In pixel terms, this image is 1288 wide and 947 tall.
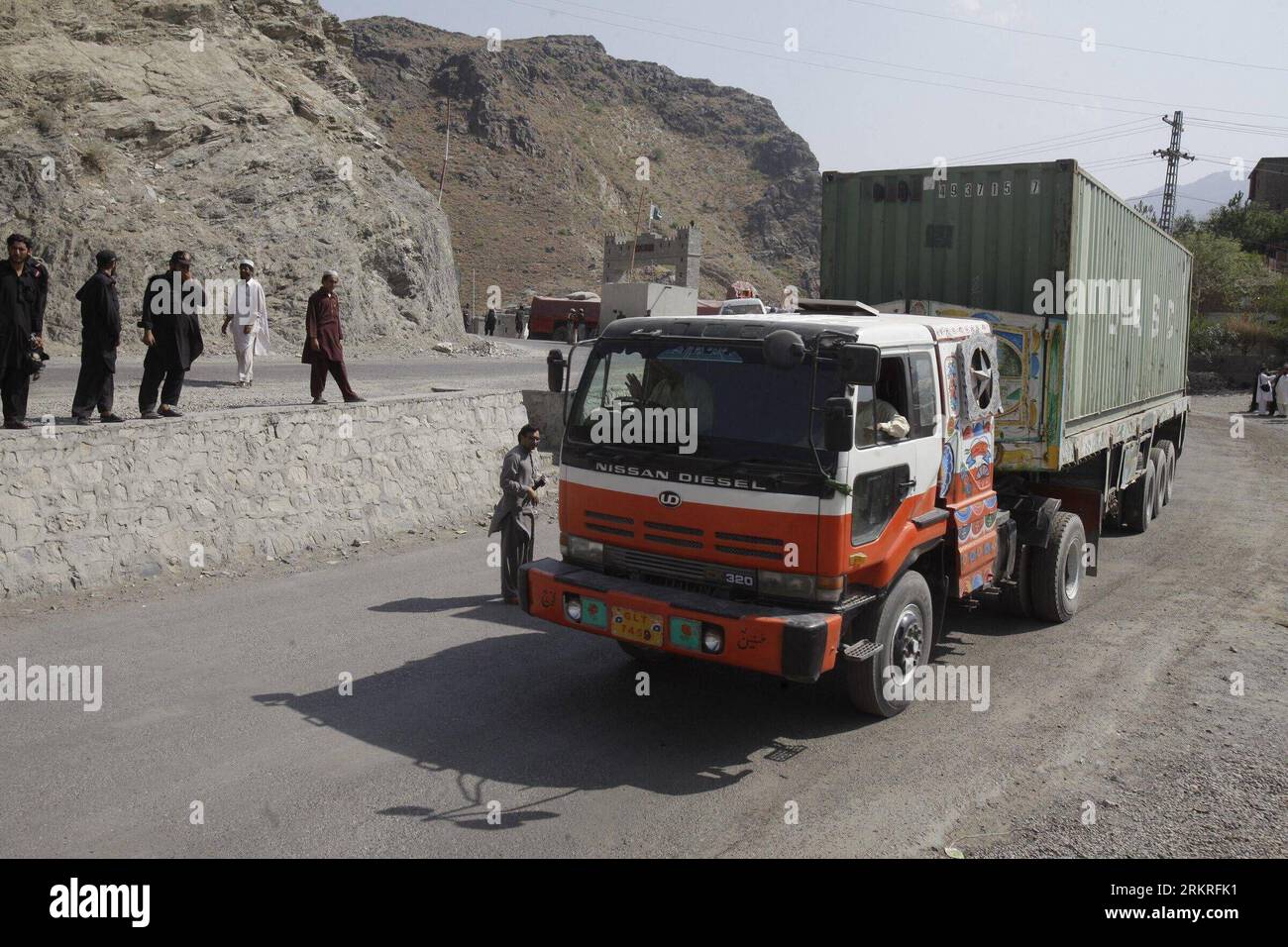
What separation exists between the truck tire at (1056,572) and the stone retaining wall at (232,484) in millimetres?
6734

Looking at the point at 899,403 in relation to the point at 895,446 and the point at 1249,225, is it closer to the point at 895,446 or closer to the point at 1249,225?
the point at 895,446

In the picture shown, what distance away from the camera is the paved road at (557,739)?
202 inches


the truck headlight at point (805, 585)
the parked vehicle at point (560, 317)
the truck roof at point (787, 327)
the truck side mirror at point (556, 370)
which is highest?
the parked vehicle at point (560, 317)

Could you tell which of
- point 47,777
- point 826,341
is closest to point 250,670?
point 47,777

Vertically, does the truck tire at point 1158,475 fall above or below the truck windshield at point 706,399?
below

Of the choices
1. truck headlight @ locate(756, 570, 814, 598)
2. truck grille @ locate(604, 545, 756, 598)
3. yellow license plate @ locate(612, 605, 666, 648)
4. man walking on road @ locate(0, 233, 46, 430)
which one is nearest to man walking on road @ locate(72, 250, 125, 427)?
man walking on road @ locate(0, 233, 46, 430)

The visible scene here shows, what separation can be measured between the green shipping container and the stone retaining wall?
16.7 feet

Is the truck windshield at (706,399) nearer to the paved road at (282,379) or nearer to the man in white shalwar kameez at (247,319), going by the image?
the paved road at (282,379)

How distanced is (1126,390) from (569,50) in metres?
112

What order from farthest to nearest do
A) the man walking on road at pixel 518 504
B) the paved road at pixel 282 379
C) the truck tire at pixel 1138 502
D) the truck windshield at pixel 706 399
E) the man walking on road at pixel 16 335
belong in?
1. the truck tire at pixel 1138 502
2. the paved road at pixel 282 379
3. the man walking on road at pixel 518 504
4. the man walking on road at pixel 16 335
5. the truck windshield at pixel 706 399

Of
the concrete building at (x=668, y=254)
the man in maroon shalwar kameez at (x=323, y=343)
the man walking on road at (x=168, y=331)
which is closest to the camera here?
the man walking on road at (x=168, y=331)

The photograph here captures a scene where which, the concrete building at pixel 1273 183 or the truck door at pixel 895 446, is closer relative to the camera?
the truck door at pixel 895 446

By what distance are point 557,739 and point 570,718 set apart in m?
0.36

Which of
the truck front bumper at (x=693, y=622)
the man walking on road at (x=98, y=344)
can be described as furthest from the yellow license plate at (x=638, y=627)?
the man walking on road at (x=98, y=344)
